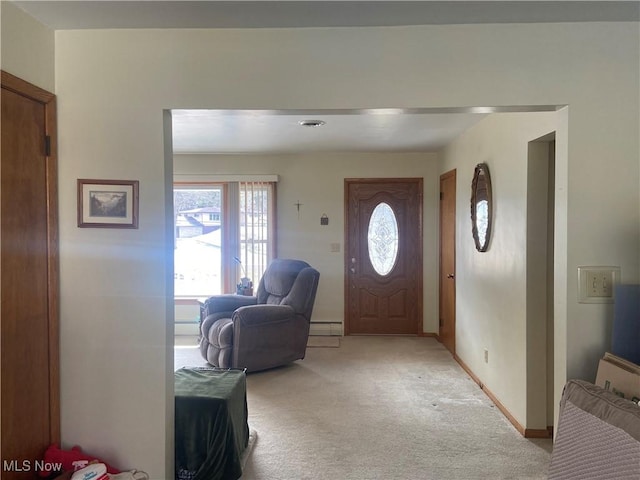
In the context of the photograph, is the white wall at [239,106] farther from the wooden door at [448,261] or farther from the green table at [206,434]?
the wooden door at [448,261]

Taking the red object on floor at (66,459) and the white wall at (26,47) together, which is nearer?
the white wall at (26,47)

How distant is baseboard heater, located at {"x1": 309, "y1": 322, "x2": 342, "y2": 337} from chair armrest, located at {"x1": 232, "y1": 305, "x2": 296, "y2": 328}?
1.22 m

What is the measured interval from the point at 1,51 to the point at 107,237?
800 mm

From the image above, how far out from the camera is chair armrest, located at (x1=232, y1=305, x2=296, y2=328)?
3984mm

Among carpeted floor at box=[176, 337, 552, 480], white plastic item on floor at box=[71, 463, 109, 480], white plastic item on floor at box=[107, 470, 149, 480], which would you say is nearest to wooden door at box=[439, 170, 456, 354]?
carpeted floor at box=[176, 337, 552, 480]

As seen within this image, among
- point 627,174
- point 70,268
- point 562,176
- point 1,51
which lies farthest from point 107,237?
point 627,174

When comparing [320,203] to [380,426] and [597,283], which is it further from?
[597,283]

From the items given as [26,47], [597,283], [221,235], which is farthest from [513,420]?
[221,235]

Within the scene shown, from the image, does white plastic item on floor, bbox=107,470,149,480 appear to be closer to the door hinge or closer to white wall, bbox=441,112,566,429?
the door hinge

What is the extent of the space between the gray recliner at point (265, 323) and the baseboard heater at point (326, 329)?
3.28 ft

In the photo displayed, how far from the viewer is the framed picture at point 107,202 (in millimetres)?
1960

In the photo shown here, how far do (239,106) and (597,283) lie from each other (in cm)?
173

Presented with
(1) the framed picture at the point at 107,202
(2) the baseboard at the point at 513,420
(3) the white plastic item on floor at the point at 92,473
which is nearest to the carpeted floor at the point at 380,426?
(2) the baseboard at the point at 513,420

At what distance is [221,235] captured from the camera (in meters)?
5.58
